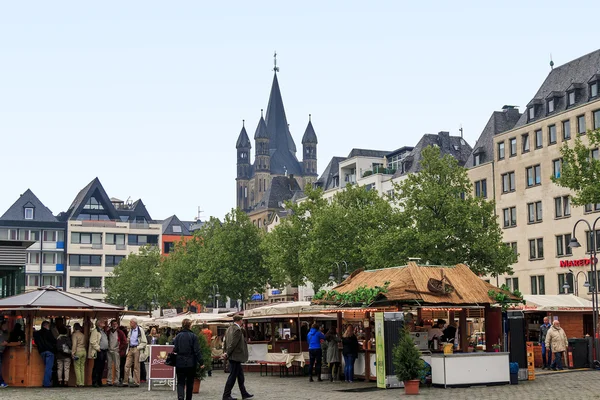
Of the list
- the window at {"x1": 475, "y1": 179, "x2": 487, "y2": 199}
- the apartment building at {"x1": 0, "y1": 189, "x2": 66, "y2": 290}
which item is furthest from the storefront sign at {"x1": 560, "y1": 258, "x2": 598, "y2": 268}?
the apartment building at {"x1": 0, "y1": 189, "x2": 66, "y2": 290}

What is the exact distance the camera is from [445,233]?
4978 centimetres

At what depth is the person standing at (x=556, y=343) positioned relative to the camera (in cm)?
3375

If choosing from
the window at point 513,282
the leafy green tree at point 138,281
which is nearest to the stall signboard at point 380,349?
the window at point 513,282

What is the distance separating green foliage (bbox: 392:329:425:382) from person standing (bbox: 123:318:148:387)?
329 inches

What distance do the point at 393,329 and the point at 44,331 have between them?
968cm

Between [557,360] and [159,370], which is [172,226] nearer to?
[557,360]

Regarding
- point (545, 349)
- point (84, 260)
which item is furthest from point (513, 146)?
point (84, 260)

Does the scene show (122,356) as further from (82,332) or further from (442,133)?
(442,133)

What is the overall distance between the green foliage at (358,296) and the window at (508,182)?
48.9 meters

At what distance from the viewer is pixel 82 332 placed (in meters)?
28.2

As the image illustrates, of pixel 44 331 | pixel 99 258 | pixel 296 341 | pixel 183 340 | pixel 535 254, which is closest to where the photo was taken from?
pixel 183 340

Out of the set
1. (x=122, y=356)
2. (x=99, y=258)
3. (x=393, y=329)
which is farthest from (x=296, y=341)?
(x=99, y=258)

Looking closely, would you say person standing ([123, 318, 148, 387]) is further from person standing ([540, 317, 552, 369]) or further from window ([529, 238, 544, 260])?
window ([529, 238, 544, 260])

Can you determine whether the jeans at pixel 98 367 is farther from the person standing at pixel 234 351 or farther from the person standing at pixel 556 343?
the person standing at pixel 556 343
